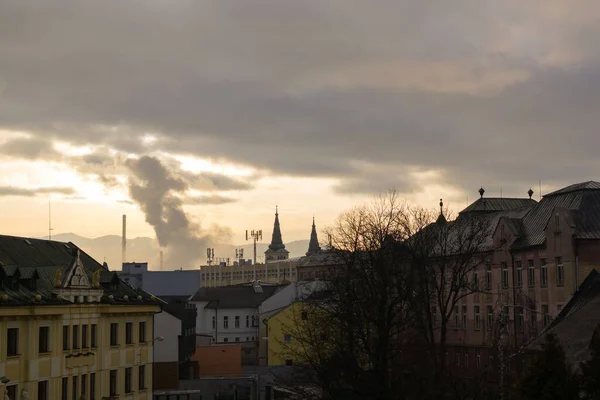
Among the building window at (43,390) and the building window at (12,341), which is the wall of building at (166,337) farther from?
the building window at (12,341)

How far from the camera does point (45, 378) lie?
187ft

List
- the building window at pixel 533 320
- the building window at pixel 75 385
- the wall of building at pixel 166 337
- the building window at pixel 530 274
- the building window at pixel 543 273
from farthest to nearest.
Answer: the wall of building at pixel 166 337
the building window at pixel 530 274
the building window at pixel 533 320
the building window at pixel 543 273
the building window at pixel 75 385

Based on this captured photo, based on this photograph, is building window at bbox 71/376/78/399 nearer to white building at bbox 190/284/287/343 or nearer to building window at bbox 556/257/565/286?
building window at bbox 556/257/565/286

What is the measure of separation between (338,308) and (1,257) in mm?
20607

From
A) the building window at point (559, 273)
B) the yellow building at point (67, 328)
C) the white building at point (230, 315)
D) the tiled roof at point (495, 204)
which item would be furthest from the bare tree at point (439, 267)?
the white building at point (230, 315)

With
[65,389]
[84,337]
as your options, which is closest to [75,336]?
[84,337]

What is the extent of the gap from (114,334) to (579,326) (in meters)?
30.7

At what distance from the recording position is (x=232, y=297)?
155 meters

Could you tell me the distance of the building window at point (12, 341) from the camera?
177 feet

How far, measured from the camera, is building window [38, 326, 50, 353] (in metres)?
57.1

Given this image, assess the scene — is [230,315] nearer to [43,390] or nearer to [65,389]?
[65,389]

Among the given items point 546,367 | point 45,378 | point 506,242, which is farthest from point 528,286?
point 546,367

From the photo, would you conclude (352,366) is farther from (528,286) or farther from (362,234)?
(528,286)

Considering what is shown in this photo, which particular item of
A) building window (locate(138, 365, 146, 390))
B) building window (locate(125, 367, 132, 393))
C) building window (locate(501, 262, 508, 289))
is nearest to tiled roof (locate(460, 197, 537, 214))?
building window (locate(501, 262, 508, 289))
